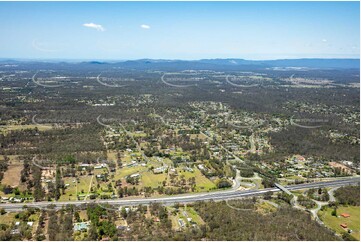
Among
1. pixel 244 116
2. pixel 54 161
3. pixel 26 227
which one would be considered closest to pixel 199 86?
pixel 244 116

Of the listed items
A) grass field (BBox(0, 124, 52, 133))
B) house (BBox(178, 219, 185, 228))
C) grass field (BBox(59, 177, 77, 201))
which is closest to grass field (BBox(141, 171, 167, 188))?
grass field (BBox(59, 177, 77, 201))

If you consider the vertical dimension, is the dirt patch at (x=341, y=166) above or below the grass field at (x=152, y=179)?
below

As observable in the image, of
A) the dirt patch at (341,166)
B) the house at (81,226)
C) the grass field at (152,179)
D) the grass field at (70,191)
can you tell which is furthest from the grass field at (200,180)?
the dirt patch at (341,166)

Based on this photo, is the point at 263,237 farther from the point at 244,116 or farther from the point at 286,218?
the point at 244,116

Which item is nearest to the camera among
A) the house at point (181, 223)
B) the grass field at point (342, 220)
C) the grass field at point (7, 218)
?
the house at point (181, 223)

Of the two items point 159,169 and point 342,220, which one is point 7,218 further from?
point 342,220

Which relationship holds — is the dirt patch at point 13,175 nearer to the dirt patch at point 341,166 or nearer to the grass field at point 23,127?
the grass field at point 23,127

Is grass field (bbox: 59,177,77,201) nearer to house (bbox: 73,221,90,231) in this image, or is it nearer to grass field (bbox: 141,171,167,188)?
house (bbox: 73,221,90,231)

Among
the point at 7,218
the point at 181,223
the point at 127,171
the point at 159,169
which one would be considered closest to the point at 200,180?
the point at 159,169
